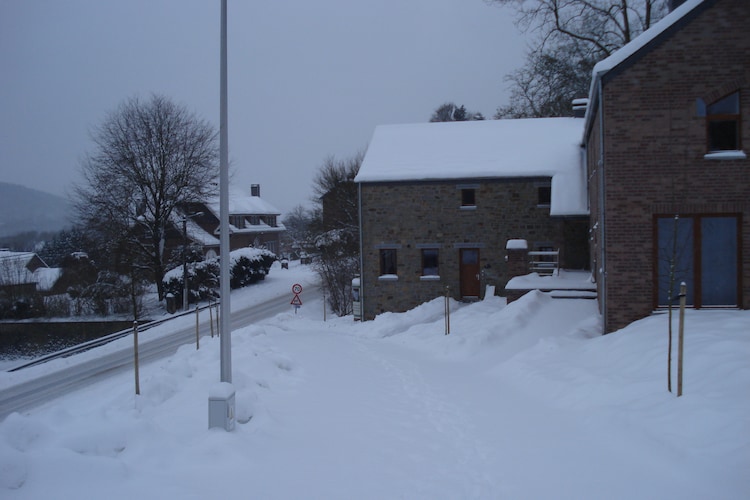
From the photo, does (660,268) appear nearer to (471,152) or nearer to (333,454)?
(333,454)

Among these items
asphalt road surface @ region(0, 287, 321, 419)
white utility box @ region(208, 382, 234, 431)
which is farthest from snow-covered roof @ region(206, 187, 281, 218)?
white utility box @ region(208, 382, 234, 431)

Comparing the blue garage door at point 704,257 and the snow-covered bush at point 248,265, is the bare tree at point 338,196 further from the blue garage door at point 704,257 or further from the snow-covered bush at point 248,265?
the blue garage door at point 704,257

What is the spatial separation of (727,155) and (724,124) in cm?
73

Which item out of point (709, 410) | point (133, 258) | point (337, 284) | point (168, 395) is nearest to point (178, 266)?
point (133, 258)

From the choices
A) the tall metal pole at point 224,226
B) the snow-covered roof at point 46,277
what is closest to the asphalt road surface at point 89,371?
the snow-covered roof at point 46,277

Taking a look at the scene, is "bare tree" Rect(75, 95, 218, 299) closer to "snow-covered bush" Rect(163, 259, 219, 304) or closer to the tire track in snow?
"snow-covered bush" Rect(163, 259, 219, 304)

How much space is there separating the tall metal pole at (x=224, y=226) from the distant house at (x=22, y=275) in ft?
66.3

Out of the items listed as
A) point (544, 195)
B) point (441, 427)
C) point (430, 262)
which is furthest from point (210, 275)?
point (441, 427)

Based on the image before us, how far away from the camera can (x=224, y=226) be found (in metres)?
7.28

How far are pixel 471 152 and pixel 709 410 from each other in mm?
18912

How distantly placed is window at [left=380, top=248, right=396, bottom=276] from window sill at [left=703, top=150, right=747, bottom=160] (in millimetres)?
13852

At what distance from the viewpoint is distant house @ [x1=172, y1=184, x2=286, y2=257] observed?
39.4 m

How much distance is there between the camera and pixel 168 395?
884cm

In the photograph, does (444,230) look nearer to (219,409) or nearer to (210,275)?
(219,409)
